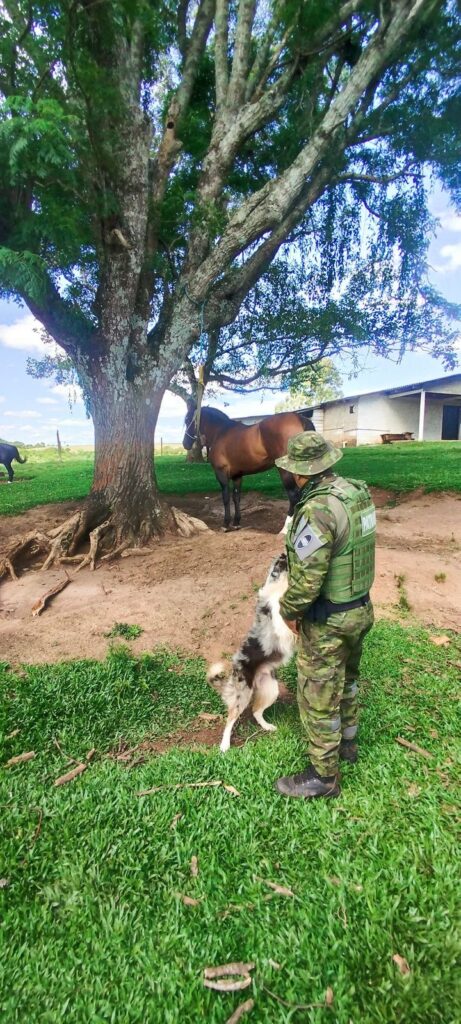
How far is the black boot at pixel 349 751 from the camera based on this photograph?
3.19 m

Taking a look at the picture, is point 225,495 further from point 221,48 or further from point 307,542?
point 221,48

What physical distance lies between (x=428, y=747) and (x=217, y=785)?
1475mm

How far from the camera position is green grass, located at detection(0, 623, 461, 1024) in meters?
1.86

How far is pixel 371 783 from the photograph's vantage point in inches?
116

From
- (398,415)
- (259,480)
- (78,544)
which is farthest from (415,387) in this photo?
(78,544)

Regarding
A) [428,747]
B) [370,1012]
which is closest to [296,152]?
[428,747]

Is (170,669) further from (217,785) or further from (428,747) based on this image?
(428,747)

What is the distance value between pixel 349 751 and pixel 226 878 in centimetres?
118

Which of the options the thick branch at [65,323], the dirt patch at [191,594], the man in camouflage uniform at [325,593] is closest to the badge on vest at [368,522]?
Answer: the man in camouflage uniform at [325,593]

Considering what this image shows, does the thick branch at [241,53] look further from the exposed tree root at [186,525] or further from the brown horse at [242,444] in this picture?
the exposed tree root at [186,525]

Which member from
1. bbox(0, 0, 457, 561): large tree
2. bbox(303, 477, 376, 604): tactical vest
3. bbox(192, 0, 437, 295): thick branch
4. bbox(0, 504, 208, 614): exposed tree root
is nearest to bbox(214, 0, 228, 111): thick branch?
bbox(0, 0, 457, 561): large tree

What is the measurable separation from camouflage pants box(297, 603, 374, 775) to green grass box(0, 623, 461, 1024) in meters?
0.32

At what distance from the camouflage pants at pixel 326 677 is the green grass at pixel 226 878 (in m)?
0.32

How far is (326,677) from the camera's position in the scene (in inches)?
110
